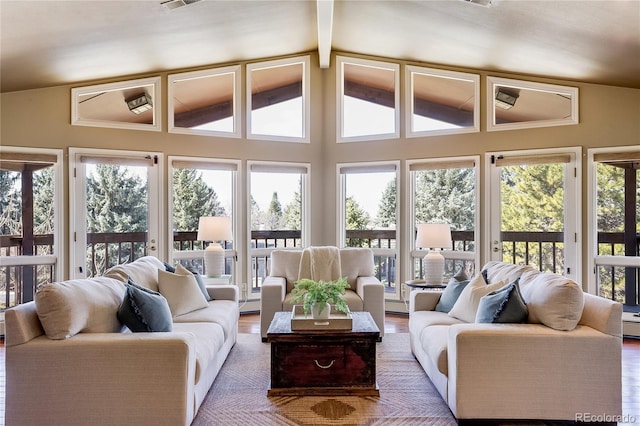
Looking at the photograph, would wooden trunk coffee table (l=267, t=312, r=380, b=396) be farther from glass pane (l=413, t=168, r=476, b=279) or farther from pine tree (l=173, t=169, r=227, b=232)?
pine tree (l=173, t=169, r=227, b=232)

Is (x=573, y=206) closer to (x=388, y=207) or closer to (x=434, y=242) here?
(x=434, y=242)

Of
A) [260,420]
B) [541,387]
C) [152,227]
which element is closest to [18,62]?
[152,227]

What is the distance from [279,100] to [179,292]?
317cm

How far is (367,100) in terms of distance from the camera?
552cm

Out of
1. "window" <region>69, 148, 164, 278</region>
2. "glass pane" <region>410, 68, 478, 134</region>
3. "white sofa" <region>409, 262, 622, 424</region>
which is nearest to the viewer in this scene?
"white sofa" <region>409, 262, 622, 424</region>

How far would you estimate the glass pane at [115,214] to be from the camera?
4.77 metres

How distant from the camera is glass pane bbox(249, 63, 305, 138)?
17.8 ft

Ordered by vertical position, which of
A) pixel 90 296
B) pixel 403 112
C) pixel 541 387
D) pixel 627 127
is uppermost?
pixel 403 112

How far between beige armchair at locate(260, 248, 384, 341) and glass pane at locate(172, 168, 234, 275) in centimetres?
109

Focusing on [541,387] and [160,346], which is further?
[541,387]

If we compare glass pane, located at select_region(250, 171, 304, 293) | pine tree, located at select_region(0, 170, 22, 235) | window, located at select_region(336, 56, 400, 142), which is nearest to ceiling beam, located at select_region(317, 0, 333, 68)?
window, located at select_region(336, 56, 400, 142)

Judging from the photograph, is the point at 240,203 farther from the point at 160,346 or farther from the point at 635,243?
the point at 635,243

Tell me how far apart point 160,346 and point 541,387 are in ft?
6.82

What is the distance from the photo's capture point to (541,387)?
2291 millimetres
